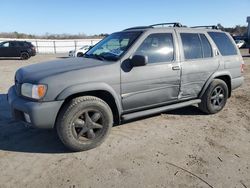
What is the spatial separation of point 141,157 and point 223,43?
3.44 metres

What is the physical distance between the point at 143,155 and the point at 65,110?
1.31 m

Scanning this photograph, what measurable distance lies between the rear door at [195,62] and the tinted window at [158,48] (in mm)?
280

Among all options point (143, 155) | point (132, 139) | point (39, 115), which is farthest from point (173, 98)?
point (39, 115)

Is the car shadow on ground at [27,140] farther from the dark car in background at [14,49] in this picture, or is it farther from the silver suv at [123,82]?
the dark car in background at [14,49]

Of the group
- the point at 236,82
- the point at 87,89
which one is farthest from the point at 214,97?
the point at 87,89

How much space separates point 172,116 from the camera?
19.6 feet

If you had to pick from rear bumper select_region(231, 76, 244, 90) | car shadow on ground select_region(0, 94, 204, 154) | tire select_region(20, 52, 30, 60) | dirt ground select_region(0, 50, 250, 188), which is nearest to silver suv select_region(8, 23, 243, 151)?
rear bumper select_region(231, 76, 244, 90)

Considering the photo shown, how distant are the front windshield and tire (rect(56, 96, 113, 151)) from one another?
0.88 meters

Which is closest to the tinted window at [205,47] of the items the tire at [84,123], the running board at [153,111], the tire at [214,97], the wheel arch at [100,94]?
the tire at [214,97]

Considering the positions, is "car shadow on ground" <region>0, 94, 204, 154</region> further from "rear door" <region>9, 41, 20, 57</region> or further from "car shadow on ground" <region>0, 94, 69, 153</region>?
"rear door" <region>9, 41, 20, 57</region>

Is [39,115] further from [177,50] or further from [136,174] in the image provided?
[177,50]

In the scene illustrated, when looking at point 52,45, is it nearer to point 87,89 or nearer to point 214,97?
point 214,97

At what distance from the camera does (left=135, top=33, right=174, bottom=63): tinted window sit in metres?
4.84

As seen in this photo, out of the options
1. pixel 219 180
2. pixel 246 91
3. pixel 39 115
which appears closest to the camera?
pixel 219 180
